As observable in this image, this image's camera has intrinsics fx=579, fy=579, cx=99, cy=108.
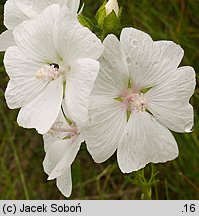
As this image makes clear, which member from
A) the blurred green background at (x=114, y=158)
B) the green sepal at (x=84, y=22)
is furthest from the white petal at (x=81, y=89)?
the blurred green background at (x=114, y=158)

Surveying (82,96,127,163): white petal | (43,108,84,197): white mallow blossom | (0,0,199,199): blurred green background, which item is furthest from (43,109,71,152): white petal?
(0,0,199,199): blurred green background

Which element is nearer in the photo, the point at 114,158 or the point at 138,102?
the point at 138,102

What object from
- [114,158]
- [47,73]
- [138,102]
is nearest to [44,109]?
[47,73]

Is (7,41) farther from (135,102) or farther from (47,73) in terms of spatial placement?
(135,102)

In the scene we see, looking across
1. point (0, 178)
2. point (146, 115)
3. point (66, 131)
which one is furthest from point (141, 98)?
point (0, 178)

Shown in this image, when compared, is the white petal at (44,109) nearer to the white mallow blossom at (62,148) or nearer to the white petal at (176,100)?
the white mallow blossom at (62,148)

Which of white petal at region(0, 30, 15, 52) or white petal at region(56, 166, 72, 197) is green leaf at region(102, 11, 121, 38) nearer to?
white petal at region(0, 30, 15, 52)
